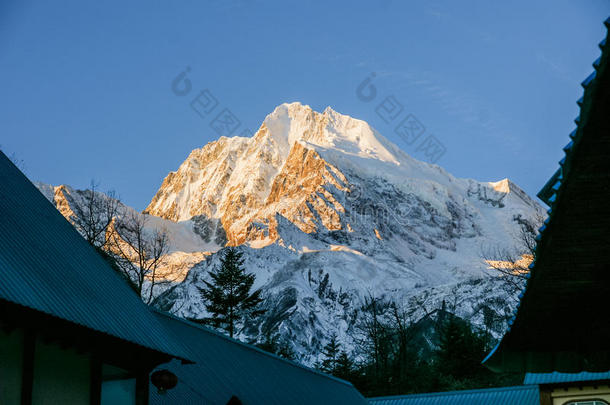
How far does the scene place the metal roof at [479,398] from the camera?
2467 centimetres

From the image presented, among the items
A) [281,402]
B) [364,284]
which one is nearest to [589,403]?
[281,402]

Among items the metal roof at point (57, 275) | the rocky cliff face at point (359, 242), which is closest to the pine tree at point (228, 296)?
the metal roof at point (57, 275)

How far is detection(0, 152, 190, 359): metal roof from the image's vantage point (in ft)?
30.7

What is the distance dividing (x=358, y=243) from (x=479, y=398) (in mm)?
119518

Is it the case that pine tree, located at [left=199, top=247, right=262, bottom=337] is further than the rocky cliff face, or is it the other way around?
the rocky cliff face

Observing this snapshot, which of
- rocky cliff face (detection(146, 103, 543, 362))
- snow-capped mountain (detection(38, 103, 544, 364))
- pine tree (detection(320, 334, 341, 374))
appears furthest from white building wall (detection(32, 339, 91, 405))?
snow-capped mountain (detection(38, 103, 544, 364))

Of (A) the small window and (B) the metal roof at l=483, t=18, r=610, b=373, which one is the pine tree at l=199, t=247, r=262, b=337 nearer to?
(A) the small window

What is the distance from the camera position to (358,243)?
14538 cm

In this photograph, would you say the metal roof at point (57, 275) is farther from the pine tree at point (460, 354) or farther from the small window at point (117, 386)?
the pine tree at point (460, 354)

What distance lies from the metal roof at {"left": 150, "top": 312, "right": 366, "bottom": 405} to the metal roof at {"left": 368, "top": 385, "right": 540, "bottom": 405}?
3785mm

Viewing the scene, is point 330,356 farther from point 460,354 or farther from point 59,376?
point 59,376

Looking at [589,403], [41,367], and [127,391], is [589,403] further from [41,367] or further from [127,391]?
[41,367]

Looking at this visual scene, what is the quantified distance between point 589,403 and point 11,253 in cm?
1687

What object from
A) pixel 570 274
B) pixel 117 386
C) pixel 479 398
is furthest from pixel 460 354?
pixel 570 274
